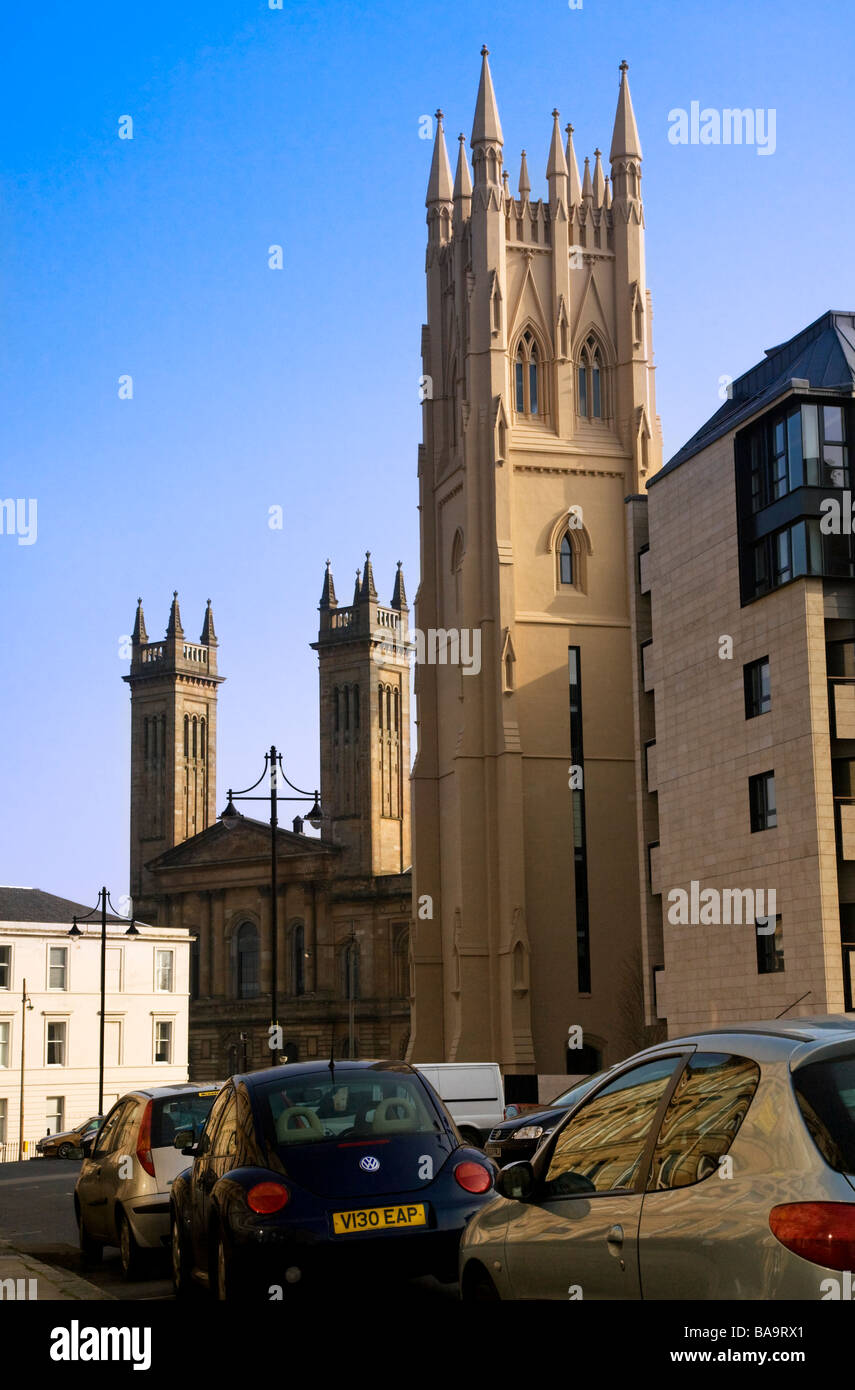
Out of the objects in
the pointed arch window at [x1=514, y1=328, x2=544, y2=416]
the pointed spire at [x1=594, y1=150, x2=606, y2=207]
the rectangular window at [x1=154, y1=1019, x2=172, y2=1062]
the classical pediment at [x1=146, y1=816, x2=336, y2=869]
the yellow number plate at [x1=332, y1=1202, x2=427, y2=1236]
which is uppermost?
the pointed spire at [x1=594, y1=150, x2=606, y2=207]

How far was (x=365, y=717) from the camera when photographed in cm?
11556

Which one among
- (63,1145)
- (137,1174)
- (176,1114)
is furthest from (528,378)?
(137,1174)

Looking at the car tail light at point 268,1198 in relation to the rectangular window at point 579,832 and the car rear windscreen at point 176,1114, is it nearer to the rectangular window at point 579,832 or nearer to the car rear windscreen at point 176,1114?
the car rear windscreen at point 176,1114

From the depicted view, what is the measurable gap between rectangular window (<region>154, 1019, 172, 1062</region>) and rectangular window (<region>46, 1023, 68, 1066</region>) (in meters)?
4.97

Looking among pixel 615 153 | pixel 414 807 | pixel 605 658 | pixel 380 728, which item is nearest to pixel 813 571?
pixel 605 658

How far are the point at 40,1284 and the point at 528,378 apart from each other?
59.5m

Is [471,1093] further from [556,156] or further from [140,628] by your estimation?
[140,628]

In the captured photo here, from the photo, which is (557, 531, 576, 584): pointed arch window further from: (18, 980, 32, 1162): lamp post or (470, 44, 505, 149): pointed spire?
(18, 980, 32, 1162): lamp post

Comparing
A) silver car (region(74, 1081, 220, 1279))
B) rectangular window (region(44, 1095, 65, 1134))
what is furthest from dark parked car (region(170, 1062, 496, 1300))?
rectangular window (region(44, 1095, 65, 1134))

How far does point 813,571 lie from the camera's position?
42844 mm

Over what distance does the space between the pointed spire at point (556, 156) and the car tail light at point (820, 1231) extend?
69394mm

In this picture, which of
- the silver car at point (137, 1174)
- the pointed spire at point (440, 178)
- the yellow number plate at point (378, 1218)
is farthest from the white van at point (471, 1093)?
the pointed spire at point (440, 178)

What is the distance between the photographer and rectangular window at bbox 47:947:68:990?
71.2 metres
